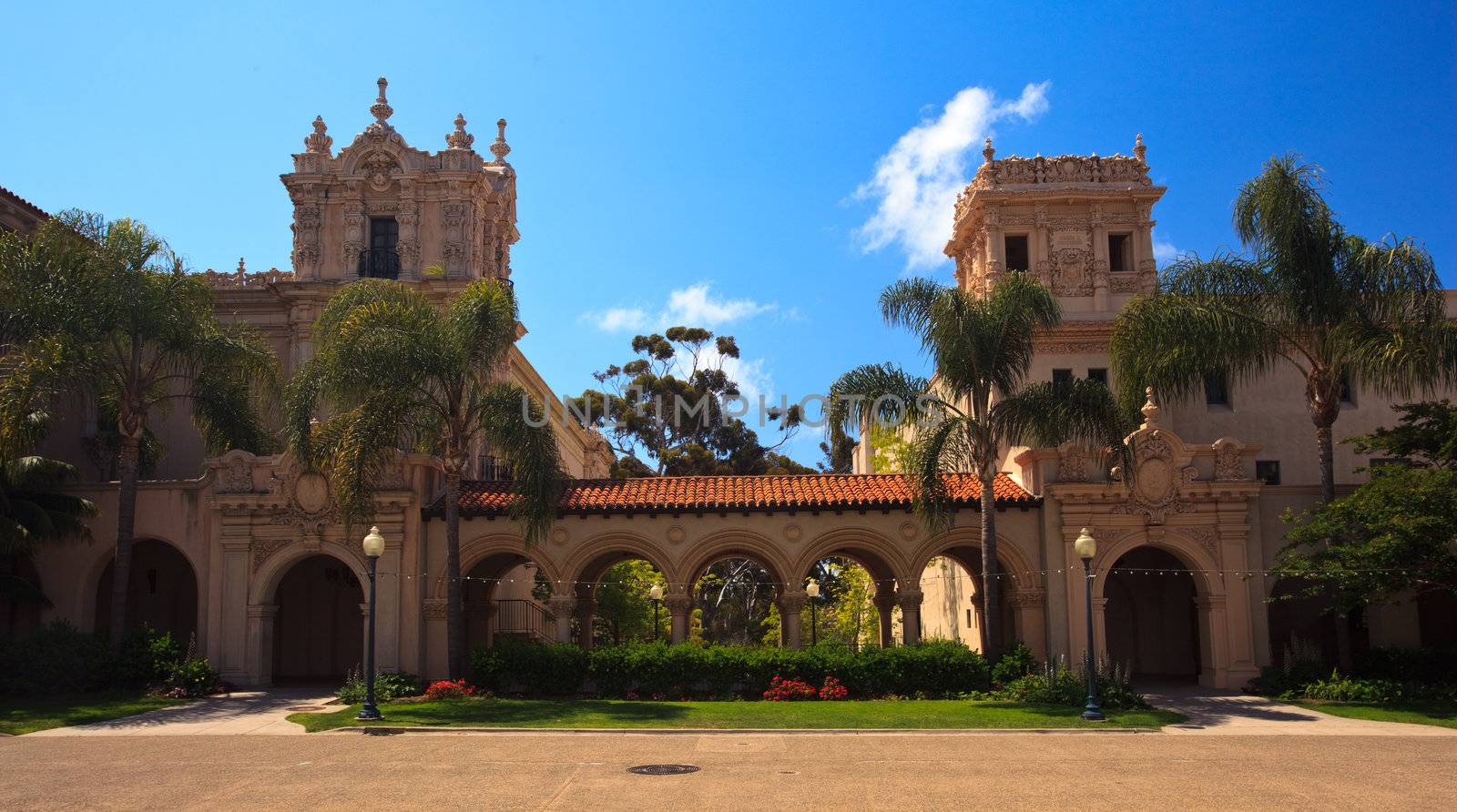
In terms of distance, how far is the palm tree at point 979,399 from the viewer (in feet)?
81.9

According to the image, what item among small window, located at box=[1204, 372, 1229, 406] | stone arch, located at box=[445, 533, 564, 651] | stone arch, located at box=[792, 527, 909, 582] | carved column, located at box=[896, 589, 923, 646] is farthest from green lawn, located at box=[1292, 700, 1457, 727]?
stone arch, located at box=[445, 533, 564, 651]

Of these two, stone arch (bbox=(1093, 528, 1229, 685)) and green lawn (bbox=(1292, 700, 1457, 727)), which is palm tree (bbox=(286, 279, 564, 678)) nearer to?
stone arch (bbox=(1093, 528, 1229, 685))

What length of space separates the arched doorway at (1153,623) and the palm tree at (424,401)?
51.7 feet

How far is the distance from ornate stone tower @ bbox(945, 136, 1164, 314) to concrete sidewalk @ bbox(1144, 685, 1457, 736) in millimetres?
13781

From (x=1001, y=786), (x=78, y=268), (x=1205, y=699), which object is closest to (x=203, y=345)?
(x=78, y=268)

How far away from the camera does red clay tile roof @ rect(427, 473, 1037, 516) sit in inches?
1076

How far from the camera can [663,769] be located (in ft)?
50.7

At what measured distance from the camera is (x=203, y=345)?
2703cm

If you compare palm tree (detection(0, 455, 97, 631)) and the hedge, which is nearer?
palm tree (detection(0, 455, 97, 631))

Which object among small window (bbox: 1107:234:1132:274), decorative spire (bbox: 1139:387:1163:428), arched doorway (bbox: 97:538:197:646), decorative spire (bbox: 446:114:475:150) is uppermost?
decorative spire (bbox: 446:114:475:150)

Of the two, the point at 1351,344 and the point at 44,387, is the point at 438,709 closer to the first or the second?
the point at 44,387

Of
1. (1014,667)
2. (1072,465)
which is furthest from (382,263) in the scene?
(1014,667)

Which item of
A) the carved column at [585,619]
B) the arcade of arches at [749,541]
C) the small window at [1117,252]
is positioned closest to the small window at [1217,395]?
the small window at [1117,252]

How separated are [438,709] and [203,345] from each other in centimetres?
1043
